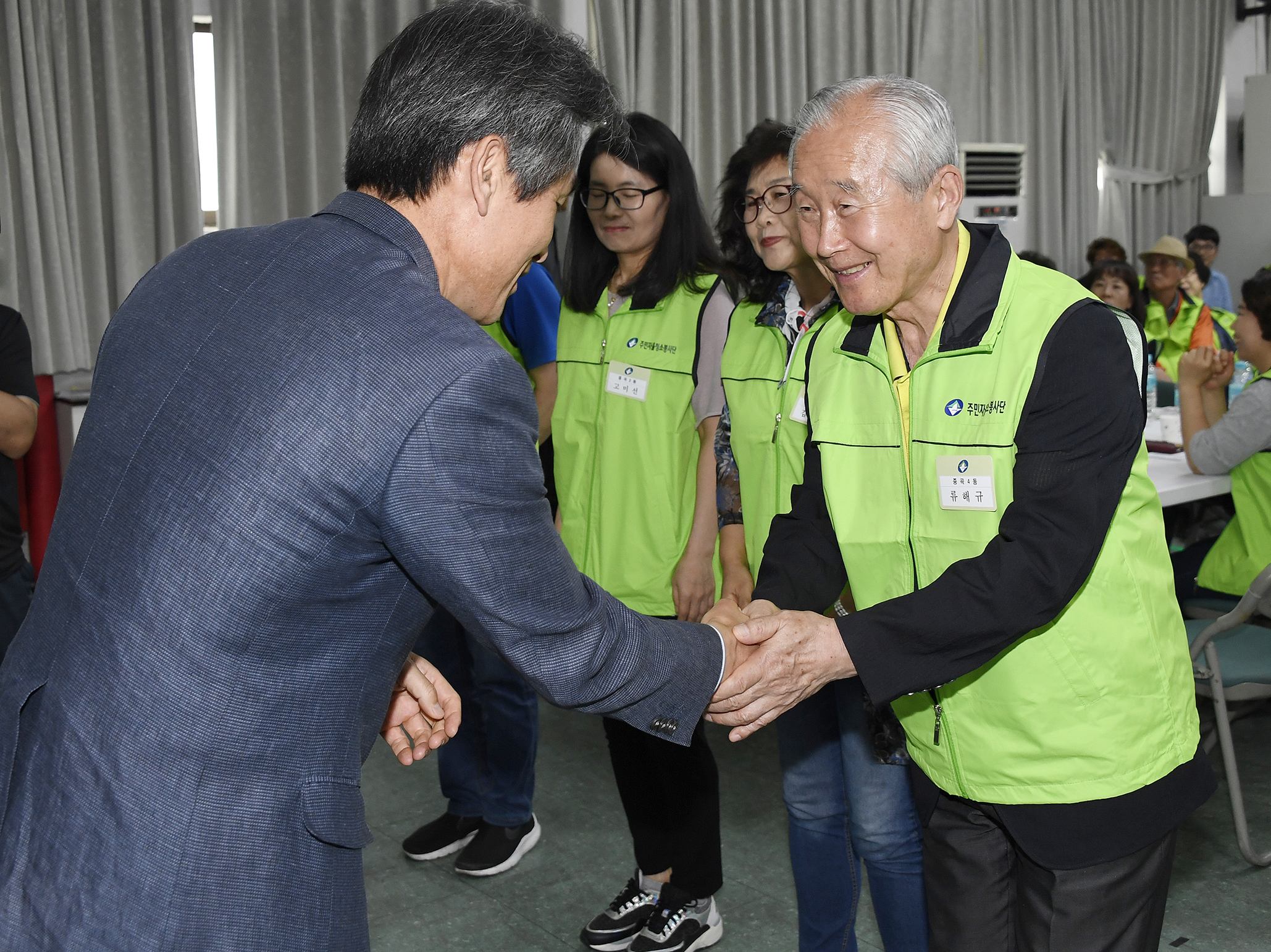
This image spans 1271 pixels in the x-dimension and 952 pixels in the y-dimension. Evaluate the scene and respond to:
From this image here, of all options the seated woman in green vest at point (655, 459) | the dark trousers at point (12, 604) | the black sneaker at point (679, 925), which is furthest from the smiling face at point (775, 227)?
the dark trousers at point (12, 604)

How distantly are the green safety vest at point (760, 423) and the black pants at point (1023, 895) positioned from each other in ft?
2.09

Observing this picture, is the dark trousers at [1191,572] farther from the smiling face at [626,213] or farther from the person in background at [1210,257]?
the person in background at [1210,257]

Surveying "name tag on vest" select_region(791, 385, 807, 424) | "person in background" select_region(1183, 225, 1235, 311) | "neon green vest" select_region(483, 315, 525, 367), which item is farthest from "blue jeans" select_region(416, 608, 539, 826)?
"person in background" select_region(1183, 225, 1235, 311)

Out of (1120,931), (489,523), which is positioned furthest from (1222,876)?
(489,523)

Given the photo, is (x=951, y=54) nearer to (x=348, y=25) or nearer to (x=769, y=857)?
(x=348, y=25)

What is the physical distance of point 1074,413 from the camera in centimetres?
136

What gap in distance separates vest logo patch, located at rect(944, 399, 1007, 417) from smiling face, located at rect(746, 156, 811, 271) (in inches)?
31.9

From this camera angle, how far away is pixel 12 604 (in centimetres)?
256

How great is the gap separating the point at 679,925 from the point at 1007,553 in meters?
1.48

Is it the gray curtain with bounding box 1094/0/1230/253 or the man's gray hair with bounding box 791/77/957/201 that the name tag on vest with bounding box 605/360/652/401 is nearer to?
the man's gray hair with bounding box 791/77/957/201

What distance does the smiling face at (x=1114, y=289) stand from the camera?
545cm

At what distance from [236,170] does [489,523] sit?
4.09 metres

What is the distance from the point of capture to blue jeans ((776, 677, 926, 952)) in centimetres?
197

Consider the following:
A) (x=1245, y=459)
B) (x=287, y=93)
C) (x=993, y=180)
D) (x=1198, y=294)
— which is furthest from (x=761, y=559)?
(x=993, y=180)
